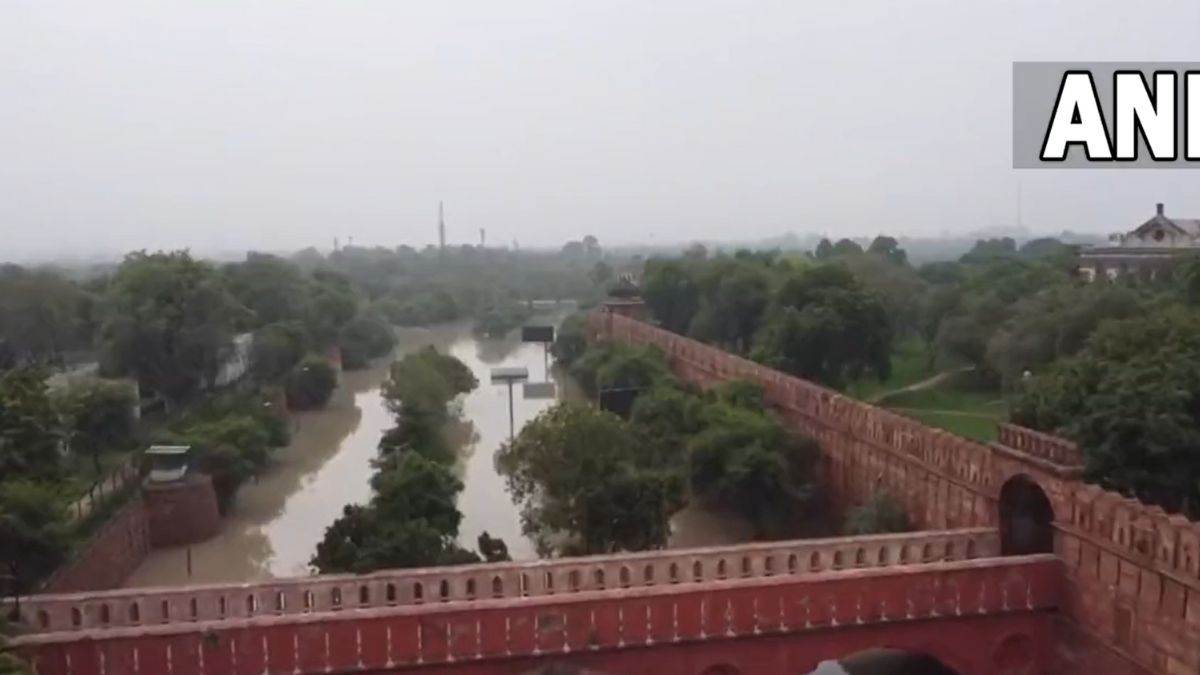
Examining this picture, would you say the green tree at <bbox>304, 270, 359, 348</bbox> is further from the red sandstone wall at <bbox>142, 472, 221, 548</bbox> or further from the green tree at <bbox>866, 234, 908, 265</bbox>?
the green tree at <bbox>866, 234, 908, 265</bbox>

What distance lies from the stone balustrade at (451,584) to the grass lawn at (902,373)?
723 inches

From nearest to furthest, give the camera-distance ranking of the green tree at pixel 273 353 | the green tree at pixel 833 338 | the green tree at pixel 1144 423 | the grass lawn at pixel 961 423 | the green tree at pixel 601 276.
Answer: the green tree at pixel 1144 423 → the grass lawn at pixel 961 423 → the green tree at pixel 833 338 → the green tree at pixel 273 353 → the green tree at pixel 601 276

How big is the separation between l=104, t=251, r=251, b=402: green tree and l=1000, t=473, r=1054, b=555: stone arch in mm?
23288

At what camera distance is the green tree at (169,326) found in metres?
31.6

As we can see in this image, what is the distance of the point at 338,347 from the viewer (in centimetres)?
5175

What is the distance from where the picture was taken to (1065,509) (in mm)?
14875

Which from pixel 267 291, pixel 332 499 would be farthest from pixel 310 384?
pixel 332 499

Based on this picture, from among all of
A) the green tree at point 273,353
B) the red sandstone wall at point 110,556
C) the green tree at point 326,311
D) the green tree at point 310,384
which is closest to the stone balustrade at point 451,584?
the red sandstone wall at point 110,556

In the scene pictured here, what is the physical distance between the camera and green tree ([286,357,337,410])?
126 ft

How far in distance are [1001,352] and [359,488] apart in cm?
1733

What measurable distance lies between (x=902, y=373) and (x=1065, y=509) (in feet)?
81.8

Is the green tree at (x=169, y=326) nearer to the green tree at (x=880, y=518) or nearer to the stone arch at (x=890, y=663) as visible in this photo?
the green tree at (x=880, y=518)

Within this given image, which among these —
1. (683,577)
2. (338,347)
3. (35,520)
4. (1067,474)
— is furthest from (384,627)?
(338,347)

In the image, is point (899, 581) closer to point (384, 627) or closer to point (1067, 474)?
point (1067, 474)
